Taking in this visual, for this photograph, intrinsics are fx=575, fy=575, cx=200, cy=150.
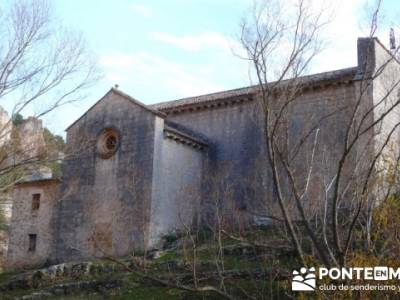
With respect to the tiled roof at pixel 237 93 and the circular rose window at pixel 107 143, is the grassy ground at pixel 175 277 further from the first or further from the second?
the tiled roof at pixel 237 93

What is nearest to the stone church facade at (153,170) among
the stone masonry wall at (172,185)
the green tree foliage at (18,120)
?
the stone masonry wall at (172,185)

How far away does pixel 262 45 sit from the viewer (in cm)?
885

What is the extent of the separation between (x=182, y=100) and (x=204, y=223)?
6.91m

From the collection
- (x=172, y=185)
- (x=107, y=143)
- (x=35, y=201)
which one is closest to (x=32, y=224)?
(x=35, y=201)

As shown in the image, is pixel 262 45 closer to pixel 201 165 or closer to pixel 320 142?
pixel 320 142

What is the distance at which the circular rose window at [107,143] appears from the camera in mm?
24303

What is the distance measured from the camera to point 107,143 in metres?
24.8

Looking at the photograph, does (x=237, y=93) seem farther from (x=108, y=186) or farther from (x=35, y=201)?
(x=35, y=201)

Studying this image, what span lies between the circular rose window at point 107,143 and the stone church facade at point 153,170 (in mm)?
45

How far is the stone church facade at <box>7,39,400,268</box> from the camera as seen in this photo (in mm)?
22578

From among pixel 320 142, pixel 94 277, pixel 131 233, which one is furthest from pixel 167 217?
pixel 320 142

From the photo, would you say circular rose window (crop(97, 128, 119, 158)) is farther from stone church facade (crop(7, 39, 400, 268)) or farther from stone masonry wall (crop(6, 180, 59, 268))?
stone masonry wall (crop(6, 180, 59, 268))

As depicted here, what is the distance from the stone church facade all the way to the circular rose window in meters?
0.05

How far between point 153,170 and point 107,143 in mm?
3171
